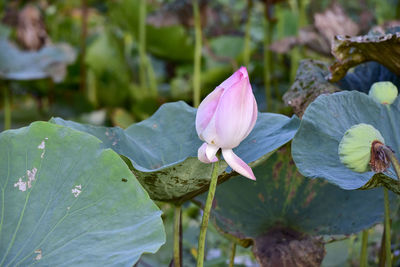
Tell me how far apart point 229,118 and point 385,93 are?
0.95 ft

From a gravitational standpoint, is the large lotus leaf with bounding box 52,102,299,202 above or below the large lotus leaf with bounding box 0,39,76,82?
above

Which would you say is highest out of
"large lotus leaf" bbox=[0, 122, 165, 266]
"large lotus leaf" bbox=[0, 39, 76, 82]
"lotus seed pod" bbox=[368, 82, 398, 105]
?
"lotus seed pod" bbox=[368, 82, 398, 105]

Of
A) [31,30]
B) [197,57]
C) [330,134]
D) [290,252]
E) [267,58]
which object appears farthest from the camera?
[31,30]

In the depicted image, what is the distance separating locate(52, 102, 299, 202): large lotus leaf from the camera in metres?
0.65

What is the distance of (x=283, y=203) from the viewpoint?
85cm

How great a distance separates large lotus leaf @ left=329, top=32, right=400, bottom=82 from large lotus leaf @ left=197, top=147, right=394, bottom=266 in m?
0.16

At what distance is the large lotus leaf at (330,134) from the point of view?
654 mm

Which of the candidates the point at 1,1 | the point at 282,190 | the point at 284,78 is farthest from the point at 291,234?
the point at 1,1

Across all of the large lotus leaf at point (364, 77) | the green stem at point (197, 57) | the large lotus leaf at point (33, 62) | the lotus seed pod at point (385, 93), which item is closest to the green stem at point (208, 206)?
the lotus seed pod at point (385, 93)

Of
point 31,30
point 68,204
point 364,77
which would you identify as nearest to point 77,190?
point 68,204

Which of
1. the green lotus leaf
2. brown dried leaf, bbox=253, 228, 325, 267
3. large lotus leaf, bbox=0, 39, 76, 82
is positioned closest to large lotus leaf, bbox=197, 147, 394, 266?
brown dried leaf, bbox=253, 228, 325, 267

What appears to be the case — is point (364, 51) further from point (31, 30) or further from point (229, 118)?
point (31, 30)

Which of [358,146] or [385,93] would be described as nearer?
[358,146]

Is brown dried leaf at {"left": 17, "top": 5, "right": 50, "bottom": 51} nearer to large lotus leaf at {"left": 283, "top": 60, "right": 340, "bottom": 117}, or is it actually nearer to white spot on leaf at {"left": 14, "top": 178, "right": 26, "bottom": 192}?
large lotus leaf at {"left": 283, "top": 60, "right": 340, "bottom": 117}
